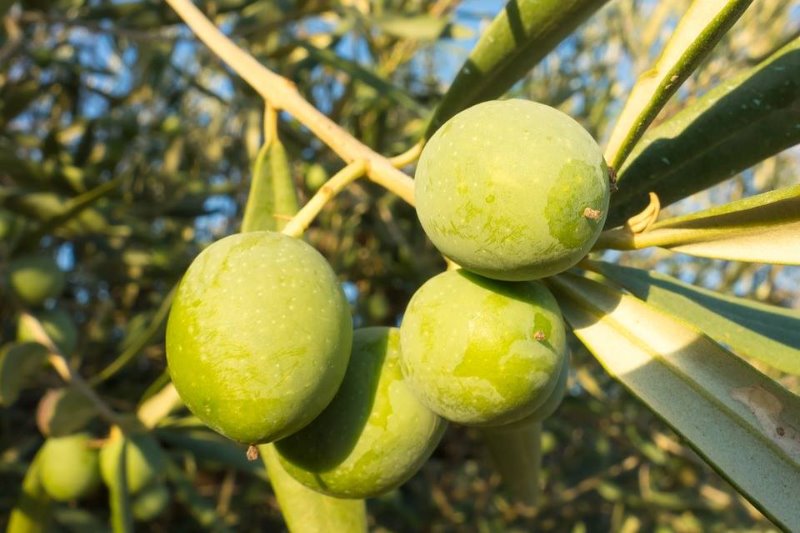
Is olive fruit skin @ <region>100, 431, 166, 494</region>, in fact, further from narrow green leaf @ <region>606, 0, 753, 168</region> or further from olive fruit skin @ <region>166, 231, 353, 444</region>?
narrow green leaf @ <region>606, 0, 753, 168</region>

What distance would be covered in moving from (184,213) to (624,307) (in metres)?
1.88

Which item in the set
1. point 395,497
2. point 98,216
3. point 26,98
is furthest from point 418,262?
point 26,98

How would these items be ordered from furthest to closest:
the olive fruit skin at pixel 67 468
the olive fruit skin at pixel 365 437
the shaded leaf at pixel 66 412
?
the olive fruit skin at pixel 67 468, the shaded leaf at pixel 66 412, the olive fruit skin at pixel 365 437

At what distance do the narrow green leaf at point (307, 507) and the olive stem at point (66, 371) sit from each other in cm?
71

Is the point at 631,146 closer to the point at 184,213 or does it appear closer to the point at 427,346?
the point at 427,346

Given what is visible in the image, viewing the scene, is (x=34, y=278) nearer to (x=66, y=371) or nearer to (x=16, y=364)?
(x=66, y=371)

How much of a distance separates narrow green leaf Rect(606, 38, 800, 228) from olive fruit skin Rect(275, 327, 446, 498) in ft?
1.33

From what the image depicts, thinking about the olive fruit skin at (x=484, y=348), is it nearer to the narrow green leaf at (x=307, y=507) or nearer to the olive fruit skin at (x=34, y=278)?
the narrow green leaf at (x=307, y=507)

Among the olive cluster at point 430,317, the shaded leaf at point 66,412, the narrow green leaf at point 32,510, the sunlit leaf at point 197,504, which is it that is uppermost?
the olive cluster at point 430,317

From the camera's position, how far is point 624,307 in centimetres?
93

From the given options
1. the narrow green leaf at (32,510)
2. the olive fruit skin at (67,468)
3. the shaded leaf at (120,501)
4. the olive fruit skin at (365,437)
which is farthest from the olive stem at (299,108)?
the narrow green leaf at (32,510)

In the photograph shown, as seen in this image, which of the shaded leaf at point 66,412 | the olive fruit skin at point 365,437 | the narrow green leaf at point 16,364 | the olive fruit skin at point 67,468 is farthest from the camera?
the olive fruit skin at point 67,468

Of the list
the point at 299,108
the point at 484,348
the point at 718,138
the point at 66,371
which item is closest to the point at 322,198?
the point at 299,108

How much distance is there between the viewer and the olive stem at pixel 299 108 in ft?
3.29
